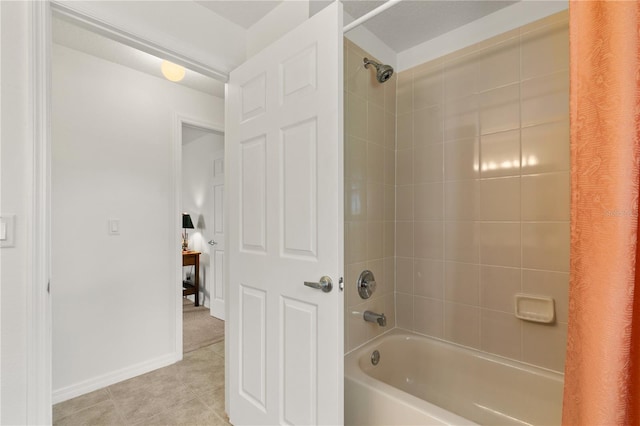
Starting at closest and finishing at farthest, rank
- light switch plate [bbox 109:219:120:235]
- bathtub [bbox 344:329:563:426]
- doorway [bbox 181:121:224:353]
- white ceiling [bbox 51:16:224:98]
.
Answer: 1. bathtub [bbox 344:329:563:426]
2. white ceiling [bbox 51:16:224:98]
3. light switch plate [bbox 109:219:120:235]
4. doorway [bbox 181:121:224:353]

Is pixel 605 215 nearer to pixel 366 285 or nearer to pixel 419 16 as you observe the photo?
pixel 366 285

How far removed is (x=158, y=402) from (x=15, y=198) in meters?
1.58

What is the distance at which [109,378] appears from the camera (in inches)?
86.4

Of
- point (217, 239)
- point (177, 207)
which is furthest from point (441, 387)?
point (217, 239)

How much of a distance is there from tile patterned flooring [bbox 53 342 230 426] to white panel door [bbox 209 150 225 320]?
A: 1323mm

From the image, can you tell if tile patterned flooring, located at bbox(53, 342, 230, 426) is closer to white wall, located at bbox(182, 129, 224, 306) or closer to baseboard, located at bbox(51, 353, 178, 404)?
baseboard, located at bbox(51, 353, 178, 404)

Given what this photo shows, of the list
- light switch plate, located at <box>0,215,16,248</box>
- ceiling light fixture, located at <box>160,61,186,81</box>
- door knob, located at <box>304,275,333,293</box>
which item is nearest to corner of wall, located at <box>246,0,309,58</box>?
ceiling light fixture, located at <box>160,61,186,81</box>

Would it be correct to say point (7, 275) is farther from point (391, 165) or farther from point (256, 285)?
point (391, 165)

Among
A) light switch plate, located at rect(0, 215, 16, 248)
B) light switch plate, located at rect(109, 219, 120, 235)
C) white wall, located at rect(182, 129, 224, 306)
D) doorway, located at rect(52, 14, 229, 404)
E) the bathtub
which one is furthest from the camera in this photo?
white wall, located at rect(182, 129, 224, 306)

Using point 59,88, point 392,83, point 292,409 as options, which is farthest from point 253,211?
point 59,88

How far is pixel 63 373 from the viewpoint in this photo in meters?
2.02

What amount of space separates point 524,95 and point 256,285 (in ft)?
5.81

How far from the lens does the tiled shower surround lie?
1.53 metres

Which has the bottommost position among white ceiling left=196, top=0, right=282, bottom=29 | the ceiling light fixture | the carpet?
the carpet
